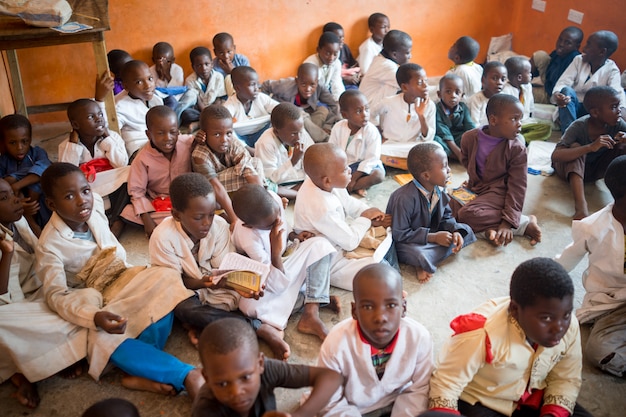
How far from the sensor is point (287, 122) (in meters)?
3.72

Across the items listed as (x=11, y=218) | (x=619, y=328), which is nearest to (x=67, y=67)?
(x=11, y=218)

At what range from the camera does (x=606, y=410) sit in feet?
7.31

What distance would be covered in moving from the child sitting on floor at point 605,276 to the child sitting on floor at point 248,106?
8.58 ft

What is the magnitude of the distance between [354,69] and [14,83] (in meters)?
3.09

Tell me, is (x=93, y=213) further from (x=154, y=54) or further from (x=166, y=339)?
(x=154, y=54)

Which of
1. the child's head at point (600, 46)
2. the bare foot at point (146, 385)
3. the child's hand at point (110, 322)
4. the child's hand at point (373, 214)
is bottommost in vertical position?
the bare foot at point (146, 385)

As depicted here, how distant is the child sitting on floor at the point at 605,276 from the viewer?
94.7 inches

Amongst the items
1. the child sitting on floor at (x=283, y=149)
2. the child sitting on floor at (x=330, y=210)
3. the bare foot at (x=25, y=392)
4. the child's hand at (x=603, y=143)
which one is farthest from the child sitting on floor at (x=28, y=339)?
the child's hand at (x=603, y=143)

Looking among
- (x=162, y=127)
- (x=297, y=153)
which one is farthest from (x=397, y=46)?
(x=162, y=127)

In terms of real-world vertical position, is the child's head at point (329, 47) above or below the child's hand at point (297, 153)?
above

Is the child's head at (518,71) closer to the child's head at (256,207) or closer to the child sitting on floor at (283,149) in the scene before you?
the child sitting on floor at (283,149)

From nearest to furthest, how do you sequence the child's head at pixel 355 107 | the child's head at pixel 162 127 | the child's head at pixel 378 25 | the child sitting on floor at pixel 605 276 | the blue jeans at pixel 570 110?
the child sitting on floor at pixel 605 276, the child's head at pixel 162 127, the child's head at pixel 355 107, the blue jeans at pixel 570 110, the child's head at pixel 378 25

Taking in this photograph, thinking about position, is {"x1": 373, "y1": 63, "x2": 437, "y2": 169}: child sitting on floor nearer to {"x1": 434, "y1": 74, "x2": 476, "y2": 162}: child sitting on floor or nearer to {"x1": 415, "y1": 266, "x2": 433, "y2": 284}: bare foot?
{"x1": 434, "y1": 74, "x2": 476, "y2": 162}: child sitting on floor

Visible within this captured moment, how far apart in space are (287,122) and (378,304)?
81.5 inches
